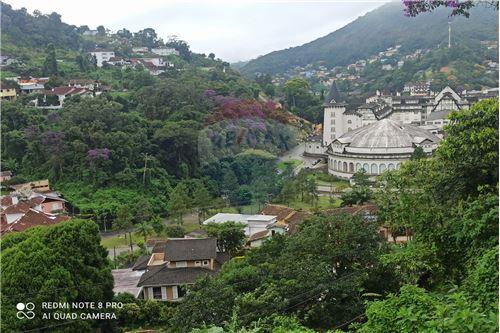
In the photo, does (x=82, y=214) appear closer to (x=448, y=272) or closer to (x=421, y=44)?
(x=448, y=272)

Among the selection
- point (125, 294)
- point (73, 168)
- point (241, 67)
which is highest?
point (241, 67)

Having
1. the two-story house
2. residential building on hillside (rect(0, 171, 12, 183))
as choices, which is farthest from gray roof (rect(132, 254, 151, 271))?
residential building on hillside (rect(0, 171, 12, 183))

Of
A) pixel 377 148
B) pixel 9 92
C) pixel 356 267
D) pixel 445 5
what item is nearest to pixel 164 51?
pixel 9 92

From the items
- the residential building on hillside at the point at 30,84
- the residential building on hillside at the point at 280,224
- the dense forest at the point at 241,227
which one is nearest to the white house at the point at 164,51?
the residential building on hillside at the point at 30,84

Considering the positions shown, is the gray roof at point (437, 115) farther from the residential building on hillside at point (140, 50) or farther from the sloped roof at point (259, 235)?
the residential building on hillside at point (140, 50)

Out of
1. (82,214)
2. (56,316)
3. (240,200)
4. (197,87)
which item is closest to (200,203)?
(240,200)

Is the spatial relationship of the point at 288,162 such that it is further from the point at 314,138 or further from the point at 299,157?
the point at 314,138

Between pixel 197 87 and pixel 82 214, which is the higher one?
pixel 197 87
